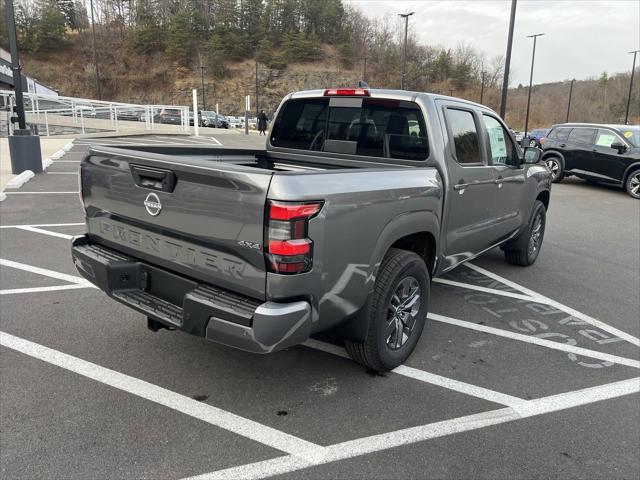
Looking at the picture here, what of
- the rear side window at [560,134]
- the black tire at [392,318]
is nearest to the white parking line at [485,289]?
the black tire at [392,318]

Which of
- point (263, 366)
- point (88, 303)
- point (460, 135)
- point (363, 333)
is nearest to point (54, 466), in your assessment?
point (263, 366)

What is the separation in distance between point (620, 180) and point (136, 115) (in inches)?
1016

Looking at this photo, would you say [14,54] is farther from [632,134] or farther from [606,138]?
[632,134]

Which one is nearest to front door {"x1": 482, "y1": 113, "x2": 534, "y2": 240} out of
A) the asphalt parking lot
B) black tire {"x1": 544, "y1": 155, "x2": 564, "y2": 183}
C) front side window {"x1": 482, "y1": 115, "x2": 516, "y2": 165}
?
front side window {"x1": 482, "y1": 115, "x2": 516, "y2": 165}

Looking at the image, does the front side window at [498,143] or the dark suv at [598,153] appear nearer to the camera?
the front side window at [498,143]

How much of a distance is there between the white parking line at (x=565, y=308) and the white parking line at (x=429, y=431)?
0.87 meters

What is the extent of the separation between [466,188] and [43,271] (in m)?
4.35

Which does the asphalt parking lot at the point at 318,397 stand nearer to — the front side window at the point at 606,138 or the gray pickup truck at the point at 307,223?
the gray pickup truck at the point at 307,223

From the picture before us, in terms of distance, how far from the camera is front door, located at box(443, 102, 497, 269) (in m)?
3.83

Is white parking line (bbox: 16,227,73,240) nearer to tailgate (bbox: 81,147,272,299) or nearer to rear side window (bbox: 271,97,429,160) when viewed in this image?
rear side window (bbox: 271,97,429,160)

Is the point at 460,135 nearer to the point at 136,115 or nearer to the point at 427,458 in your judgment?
the point at 427,458

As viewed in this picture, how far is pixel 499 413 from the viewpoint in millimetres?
2967

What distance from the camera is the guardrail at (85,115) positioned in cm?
2297

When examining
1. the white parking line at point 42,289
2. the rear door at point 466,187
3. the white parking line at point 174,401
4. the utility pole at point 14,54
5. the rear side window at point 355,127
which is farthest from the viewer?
the utility pole at point 14,54
